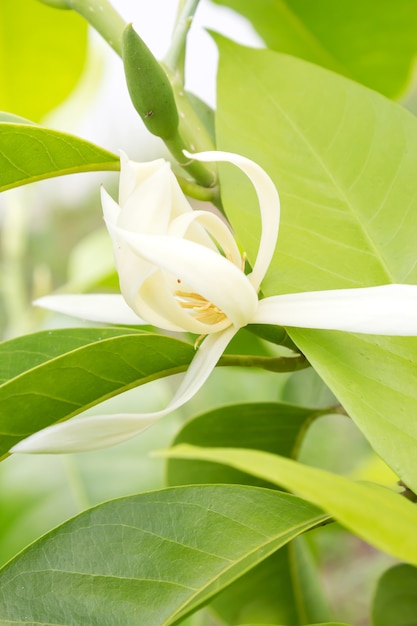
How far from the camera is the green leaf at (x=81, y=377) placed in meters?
0.43

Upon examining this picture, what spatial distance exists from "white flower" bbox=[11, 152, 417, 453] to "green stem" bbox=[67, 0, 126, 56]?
0.19m

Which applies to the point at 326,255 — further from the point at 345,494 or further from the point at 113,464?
the point at 113,464

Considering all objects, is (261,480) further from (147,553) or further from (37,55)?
(37,55)

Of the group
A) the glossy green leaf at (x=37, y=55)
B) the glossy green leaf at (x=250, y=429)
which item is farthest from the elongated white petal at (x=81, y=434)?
the glossy green leaf at (x=37, y=55)

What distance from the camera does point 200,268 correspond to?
37 cm

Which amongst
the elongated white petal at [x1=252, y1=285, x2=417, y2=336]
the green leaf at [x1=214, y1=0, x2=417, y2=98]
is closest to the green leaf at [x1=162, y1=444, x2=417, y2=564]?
the elongated white petal at [x1=252, y1=285, x2=417, y2=336]

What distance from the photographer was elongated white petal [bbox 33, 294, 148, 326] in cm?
49

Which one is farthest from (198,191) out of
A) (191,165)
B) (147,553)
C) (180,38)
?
(147,553)

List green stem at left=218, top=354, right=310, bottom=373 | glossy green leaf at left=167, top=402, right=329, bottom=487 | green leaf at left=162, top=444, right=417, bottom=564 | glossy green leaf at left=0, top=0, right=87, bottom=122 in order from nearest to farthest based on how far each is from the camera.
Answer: green leaf at left=162, top=444, right=417, bottom=564 < green stem at left=218, top=354, right=310, bottom=373 < glossy green leaf at left=167, top=402, right=329, bottom=487 < glossy green leaf at left=0, top=0, right=87, bottom=122

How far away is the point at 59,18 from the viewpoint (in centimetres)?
97

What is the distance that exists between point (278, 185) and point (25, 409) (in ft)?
0.74

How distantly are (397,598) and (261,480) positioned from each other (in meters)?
0.18

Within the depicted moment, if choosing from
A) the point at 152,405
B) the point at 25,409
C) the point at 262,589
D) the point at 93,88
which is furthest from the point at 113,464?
the point at 93,88

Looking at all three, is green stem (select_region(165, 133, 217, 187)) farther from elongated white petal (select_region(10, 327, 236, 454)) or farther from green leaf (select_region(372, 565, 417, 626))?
green leaf (select_region(372, 565, 417, 626))
